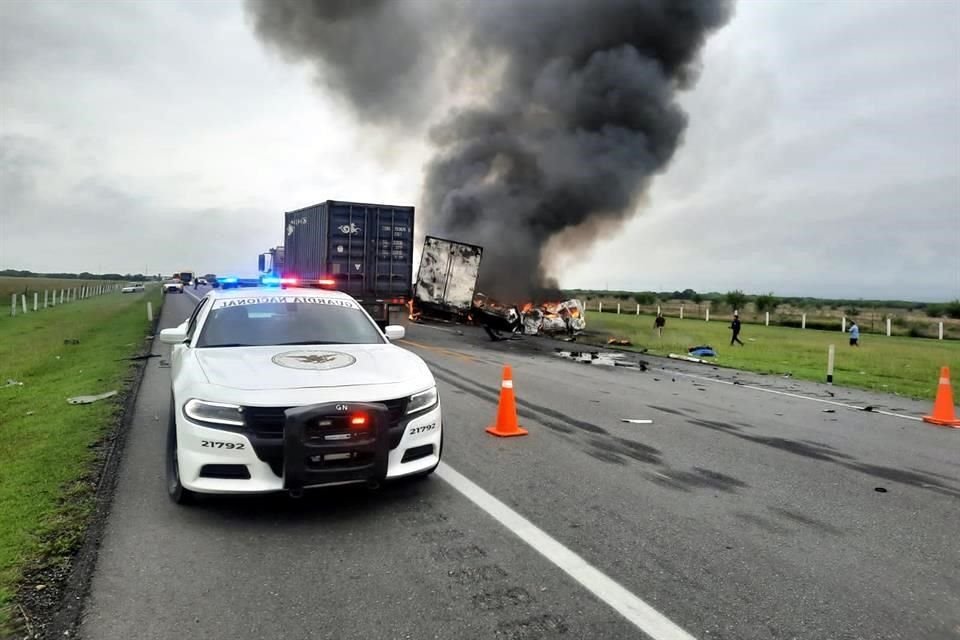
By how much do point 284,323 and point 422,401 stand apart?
5.86 feet

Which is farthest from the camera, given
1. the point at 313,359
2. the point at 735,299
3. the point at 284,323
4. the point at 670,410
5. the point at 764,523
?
the point at 735,299

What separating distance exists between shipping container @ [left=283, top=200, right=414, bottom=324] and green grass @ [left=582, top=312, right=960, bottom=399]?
660 cm

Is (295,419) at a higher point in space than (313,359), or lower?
lower

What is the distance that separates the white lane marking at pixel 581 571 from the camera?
2.87 metres

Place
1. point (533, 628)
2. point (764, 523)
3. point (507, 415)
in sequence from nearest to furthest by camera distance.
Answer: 1. point (533, 628)
2. point (764, 523)
3. point (507, 415)

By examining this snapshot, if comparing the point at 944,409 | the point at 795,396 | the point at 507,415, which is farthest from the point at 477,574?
the point at 795,396

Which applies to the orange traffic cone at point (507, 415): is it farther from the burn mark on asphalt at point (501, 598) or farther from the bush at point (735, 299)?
the bush at point (735, 299)

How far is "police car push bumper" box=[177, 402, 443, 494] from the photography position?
151 inches

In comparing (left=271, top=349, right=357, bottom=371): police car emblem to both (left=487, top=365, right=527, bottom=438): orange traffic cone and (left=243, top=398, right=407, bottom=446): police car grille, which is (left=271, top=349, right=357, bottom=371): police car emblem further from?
(left=487, top=365, right=527, bottom=438): orange traffic cone

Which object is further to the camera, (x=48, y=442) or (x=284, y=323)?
(x=48, y=442)

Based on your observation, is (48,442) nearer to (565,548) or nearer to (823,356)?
(565,548)

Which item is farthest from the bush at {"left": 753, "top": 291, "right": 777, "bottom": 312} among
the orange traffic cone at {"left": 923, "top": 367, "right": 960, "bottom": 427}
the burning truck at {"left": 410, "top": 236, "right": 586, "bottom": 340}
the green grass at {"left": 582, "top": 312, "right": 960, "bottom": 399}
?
the orange traffic cone at {"left": 923, "top": 367, "right": 960, "bottom": 427}

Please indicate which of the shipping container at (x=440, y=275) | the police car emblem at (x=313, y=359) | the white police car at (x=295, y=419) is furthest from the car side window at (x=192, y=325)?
the shipping container at (x=440, y=275)

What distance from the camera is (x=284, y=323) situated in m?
5.57
